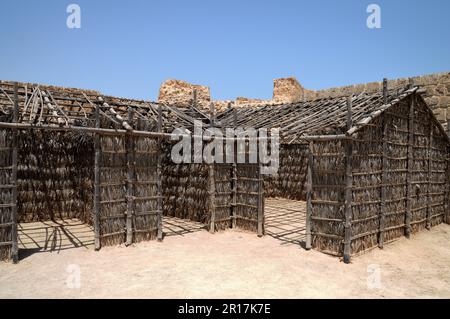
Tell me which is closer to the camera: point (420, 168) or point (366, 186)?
point (366, 186)

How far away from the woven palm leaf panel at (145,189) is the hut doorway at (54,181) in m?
1.96

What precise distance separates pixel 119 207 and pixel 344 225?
182 inches

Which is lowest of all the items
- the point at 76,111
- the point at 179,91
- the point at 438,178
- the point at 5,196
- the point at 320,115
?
the point at 5,196

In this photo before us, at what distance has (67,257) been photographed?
6543mm

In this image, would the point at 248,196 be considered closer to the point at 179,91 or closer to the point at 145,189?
the point at 145,189

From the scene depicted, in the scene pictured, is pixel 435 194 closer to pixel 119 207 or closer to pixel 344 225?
pixel 344 225

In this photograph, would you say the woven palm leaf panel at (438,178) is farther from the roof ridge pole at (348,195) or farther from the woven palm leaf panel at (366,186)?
the roof ridge pole at (348,195)

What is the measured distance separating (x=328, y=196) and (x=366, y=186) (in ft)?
2.81

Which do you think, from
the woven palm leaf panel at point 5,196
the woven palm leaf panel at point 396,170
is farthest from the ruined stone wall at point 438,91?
the woven palm leaf panel at point 5,196

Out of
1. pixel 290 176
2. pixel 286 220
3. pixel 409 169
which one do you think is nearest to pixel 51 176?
pixel 286 220

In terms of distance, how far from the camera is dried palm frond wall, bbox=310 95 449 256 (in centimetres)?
687

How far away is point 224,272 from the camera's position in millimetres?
5945

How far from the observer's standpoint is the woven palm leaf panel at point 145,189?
7469 millimetres

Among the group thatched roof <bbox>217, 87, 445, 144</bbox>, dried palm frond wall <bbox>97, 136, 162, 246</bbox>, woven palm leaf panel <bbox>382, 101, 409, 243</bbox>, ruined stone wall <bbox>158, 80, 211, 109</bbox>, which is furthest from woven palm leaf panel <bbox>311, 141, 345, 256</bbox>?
ruined stone wall <bbox>158, 80, 211, 109</bbox>
